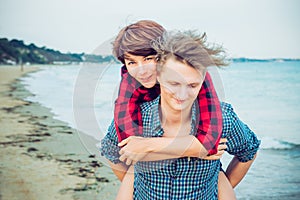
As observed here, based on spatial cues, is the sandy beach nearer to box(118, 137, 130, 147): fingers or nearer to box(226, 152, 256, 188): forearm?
box(118, 137, 130, 147): fingers

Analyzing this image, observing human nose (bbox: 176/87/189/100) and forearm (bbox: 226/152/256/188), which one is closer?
human nose (bbox: 176/87/189/100)

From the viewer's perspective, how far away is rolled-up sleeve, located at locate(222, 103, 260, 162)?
3.80ft

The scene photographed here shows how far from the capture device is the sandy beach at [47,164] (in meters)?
2.62

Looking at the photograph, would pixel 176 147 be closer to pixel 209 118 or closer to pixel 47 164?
pixel 209 118

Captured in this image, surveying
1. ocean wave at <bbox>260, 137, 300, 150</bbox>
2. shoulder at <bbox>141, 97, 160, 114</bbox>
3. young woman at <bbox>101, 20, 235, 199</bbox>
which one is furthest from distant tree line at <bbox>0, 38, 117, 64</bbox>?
shoulder at <bbox>141, 97, 160, 114</bbox>

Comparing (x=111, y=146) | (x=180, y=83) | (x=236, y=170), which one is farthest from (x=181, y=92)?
(x=236, y=170)

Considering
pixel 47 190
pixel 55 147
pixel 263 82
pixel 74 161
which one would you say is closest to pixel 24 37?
pixel 55 147

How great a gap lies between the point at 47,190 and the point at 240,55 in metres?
2.33

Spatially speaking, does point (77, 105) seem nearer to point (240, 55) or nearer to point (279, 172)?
point (279, 172)

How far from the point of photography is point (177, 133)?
1.21m

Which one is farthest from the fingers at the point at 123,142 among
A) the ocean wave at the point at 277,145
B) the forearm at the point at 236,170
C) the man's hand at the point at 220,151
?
the ocean wave at the point at 277,145

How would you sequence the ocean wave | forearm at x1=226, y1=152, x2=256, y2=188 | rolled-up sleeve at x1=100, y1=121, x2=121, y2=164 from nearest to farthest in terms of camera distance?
rolled-up sleeve at x1=100, y1=121, x2=121, y2=164, forearm at x1=226, y1=152, x2=256, y2=188, the ocean wave

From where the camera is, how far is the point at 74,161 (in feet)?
10.5

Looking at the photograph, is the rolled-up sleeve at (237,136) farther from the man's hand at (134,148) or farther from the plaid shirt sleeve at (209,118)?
the man's hand at (134,148)
